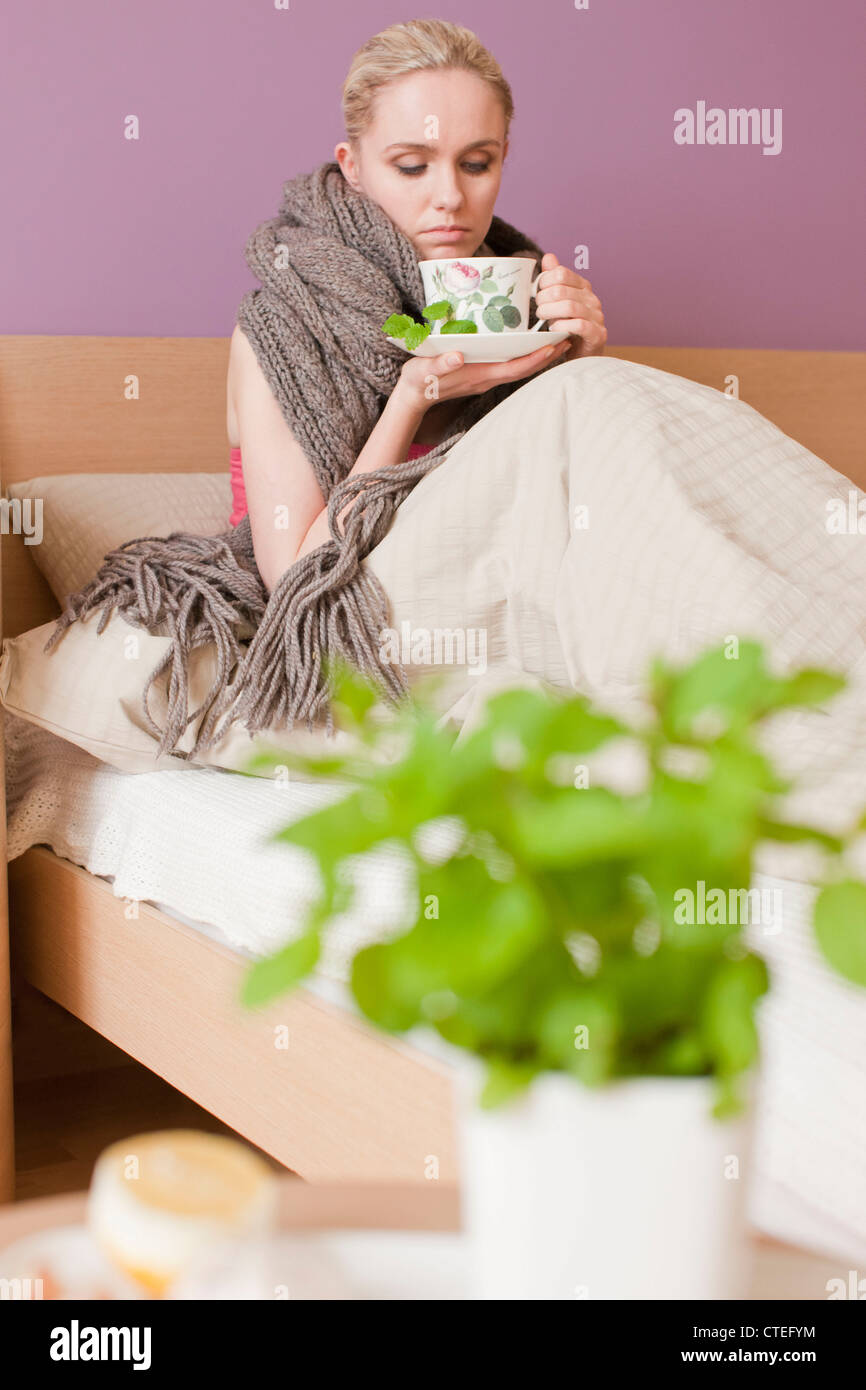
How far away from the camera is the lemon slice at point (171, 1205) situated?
319mm

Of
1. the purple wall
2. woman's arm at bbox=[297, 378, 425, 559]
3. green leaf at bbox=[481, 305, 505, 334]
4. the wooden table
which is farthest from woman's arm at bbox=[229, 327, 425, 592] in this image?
the wooden table

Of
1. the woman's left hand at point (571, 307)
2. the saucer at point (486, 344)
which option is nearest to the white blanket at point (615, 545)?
the saucer at point (486, 344)

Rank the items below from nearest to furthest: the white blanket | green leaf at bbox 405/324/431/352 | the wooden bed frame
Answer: the wooden bed frame < the white blanket < green leaf at bbox 405/324/431/352

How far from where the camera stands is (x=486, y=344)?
49.4 inches

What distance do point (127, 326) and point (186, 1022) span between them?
100 centimetres

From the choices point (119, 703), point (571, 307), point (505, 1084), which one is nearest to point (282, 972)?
point (505, 1084)

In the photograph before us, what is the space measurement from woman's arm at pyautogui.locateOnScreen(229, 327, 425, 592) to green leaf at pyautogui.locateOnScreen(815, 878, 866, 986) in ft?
3.39

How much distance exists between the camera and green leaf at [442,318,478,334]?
1283 millimetres

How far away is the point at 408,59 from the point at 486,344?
0.45 m

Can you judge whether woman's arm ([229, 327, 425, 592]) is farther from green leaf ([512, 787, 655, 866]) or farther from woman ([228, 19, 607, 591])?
green leaf ([512, 787, 655, 866])

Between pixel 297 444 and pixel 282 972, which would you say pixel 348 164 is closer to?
pixel 297 444

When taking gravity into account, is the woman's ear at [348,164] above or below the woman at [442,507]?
above

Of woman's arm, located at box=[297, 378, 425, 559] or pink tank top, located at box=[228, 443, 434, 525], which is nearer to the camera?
woman's arm, located at box=[297, 378, 425, 559]

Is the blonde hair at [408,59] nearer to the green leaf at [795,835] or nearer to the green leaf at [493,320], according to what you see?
the green leaf at [493,320]
